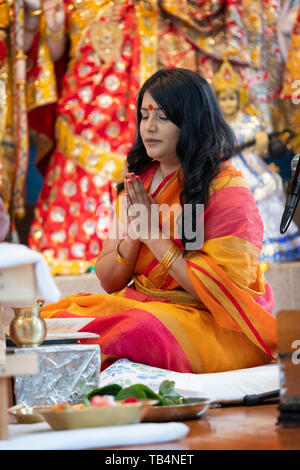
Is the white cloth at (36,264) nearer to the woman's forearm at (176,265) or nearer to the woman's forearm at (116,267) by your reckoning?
the woman's forearm at (176,265)

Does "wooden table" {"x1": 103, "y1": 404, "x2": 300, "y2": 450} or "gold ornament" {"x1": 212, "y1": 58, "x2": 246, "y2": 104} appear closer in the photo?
"wooden table" {"x1": 103, "y1": 404, "x2": 300, "y2": 450}

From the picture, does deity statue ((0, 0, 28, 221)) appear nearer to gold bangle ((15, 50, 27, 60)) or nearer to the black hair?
gold bangle ((15, 50, 27, 60))

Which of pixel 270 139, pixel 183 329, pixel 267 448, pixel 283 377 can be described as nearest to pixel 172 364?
pixel 183 329

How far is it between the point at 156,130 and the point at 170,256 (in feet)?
1.25

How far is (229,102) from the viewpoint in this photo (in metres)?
4.30

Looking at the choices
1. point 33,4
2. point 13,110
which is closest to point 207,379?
point 13,110

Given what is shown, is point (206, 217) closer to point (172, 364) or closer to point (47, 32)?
point (172, 364)

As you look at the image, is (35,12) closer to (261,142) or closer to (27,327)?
(261,142)

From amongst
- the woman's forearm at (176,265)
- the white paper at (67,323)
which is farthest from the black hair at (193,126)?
the white paper at (67,323)

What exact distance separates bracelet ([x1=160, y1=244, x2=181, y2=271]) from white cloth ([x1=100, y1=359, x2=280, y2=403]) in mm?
307

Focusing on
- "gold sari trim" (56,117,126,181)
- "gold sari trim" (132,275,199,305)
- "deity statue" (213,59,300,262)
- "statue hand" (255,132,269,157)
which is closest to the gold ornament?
"deity statue" (213,59,300,262)

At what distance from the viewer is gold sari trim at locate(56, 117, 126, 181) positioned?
4133mm

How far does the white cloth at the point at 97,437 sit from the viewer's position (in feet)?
4.48

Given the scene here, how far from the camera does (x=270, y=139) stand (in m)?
4.39
